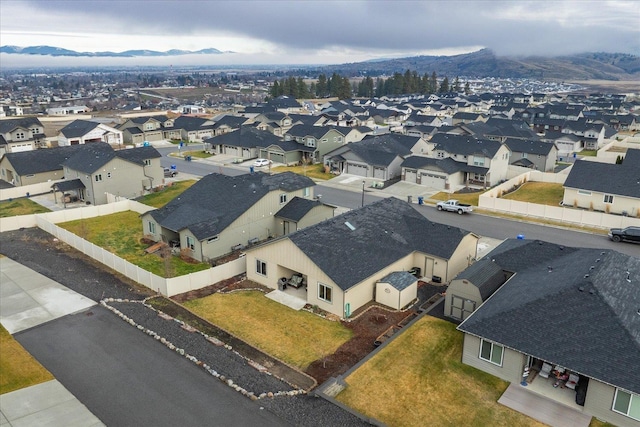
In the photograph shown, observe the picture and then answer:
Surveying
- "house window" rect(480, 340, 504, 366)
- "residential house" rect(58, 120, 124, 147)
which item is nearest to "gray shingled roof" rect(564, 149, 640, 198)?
"house window" rect(480, 340, 504, 366)

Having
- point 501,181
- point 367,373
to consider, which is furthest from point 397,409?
point 501,181

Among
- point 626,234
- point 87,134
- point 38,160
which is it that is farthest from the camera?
point 87,134

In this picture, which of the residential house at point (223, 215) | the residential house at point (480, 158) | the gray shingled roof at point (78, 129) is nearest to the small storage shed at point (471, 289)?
the residential house at point (223, 215)

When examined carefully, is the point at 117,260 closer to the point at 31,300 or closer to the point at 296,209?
the point at 31,300

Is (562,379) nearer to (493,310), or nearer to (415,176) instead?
(493,310)

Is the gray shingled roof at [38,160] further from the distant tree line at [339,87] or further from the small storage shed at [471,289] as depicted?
the distant tree line at [339,87]

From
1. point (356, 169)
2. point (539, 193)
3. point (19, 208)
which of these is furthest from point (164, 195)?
point (539, 193)
